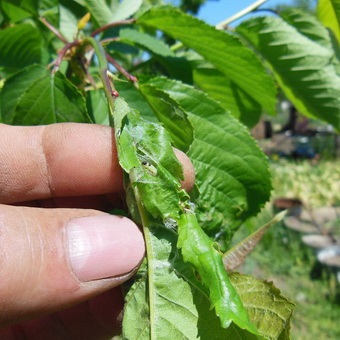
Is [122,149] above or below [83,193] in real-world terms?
above

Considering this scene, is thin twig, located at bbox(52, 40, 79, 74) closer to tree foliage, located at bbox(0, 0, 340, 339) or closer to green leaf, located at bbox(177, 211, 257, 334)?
tree foliage, located at bbox(0, 0, 340, 339)

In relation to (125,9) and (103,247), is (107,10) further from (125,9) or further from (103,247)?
(103,247)

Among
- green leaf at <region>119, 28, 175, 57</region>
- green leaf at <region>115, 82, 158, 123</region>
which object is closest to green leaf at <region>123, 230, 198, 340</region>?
green leaf at <region>115, 82, 158, 123</region>

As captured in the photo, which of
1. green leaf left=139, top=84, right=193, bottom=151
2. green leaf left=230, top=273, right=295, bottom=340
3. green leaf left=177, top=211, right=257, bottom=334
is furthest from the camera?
green leaf left=139, top=84, right=193, bottom=151

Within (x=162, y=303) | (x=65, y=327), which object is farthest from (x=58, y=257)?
(x=65, y=327)

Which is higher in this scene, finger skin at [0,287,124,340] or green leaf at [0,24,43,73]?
green leaf at [0,24,43,73]

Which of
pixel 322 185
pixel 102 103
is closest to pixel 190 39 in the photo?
pixel 102 103

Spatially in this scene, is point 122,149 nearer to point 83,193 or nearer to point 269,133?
point 83,193
